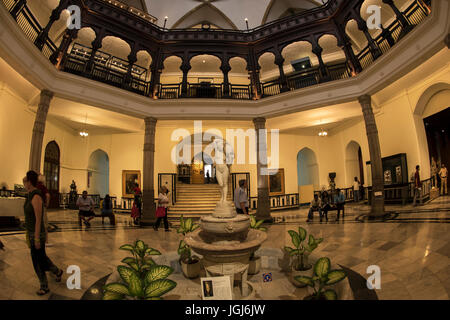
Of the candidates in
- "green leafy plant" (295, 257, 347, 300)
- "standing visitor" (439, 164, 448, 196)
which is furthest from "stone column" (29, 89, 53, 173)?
"standing visitor" (439, 164, 448, 196)

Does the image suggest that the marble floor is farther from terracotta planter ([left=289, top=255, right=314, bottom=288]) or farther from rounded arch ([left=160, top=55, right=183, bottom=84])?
rounded arch ([left=160, top=55, right=183, bottom=84])

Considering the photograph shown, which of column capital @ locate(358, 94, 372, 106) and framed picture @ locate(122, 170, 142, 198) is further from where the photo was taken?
framed picture @ locate(122, 170, 142, 198)

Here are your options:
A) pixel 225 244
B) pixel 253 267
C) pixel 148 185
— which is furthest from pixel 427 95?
pixel 148 185

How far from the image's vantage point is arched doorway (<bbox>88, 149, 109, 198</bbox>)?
15852 mm

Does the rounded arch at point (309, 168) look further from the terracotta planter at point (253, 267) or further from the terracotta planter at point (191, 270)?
the terracotta planter at point (191, 270)

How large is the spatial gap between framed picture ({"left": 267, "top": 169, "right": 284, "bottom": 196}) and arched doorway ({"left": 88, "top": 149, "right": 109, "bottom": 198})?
11.8 m

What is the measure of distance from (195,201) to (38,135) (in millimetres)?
7632

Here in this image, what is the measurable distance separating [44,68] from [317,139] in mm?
15091

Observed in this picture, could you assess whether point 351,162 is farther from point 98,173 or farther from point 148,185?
point 98,173

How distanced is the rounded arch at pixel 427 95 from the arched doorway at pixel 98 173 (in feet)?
59.8

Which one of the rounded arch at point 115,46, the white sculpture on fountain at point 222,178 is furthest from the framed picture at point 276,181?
the rounded arch at point 115,46

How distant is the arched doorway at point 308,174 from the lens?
15.3 meters

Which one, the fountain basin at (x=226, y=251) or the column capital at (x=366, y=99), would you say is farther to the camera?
the column capital at (x=366, y=99)

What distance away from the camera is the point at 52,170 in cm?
1320
